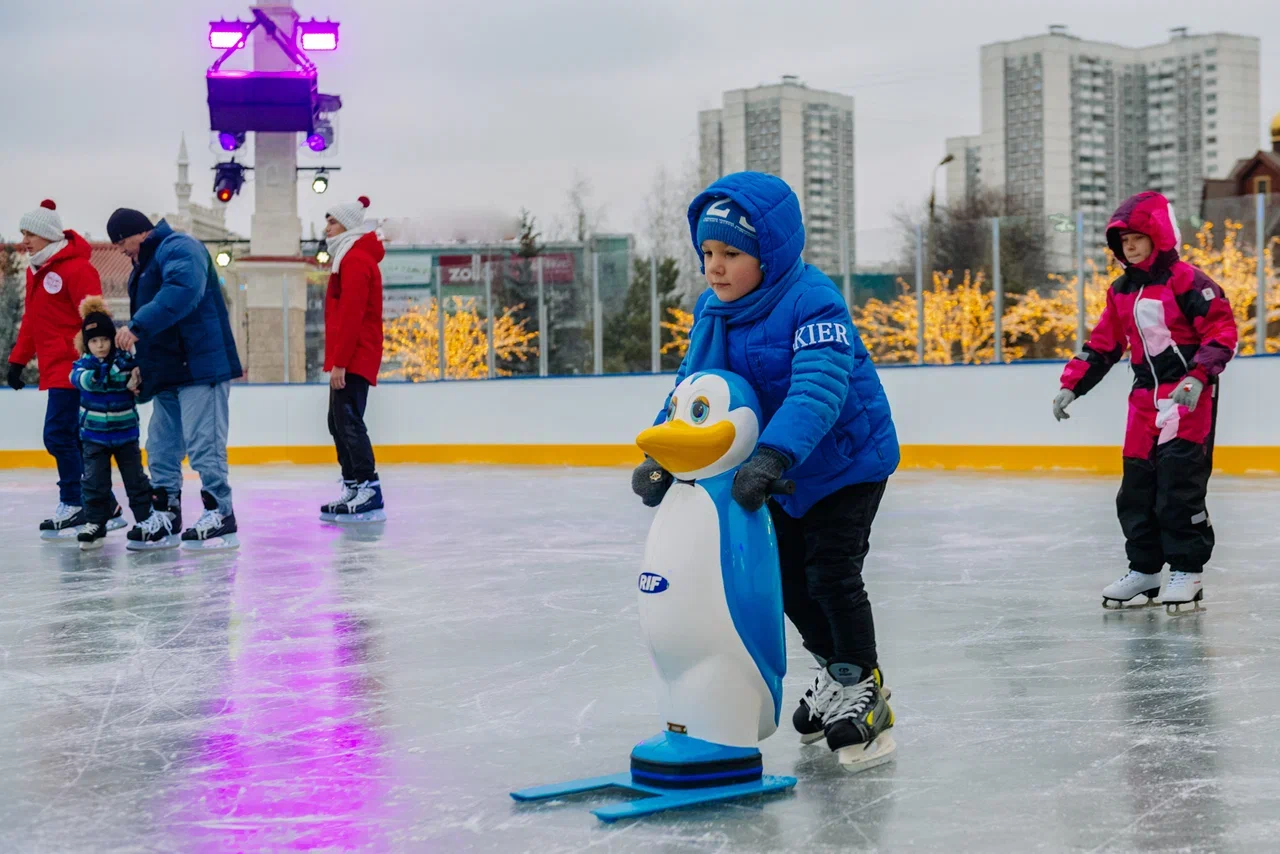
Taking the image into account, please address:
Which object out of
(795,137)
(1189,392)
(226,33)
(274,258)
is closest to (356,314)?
(1189,392)

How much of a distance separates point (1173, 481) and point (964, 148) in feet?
195

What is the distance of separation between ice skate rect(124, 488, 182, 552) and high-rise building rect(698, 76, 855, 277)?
45079 millimetres

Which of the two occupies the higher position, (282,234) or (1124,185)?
(1124,185)

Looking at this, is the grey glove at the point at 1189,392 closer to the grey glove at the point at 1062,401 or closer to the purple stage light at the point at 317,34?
the grey glove at the point at 1062,401

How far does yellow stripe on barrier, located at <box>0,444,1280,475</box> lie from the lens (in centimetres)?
1092

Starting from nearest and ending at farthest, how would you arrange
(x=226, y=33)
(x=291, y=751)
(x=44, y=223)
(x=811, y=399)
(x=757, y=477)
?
(x=757, y=477) < (x=811, y=399) < (x=291, y=751) < (x=44, y=223) < (x=226, y=33)

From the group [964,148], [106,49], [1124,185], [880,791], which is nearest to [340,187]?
[106,49]

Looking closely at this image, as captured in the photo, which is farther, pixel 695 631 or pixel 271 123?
pixel 271 123

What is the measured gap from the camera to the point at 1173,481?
4.64 m

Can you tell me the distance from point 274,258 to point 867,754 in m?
19.7

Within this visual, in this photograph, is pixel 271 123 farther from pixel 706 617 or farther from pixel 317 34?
pixel 706 617

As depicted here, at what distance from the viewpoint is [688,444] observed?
8.25ft

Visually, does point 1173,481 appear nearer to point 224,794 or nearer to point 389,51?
point 224,794

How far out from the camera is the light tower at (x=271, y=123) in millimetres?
17581
